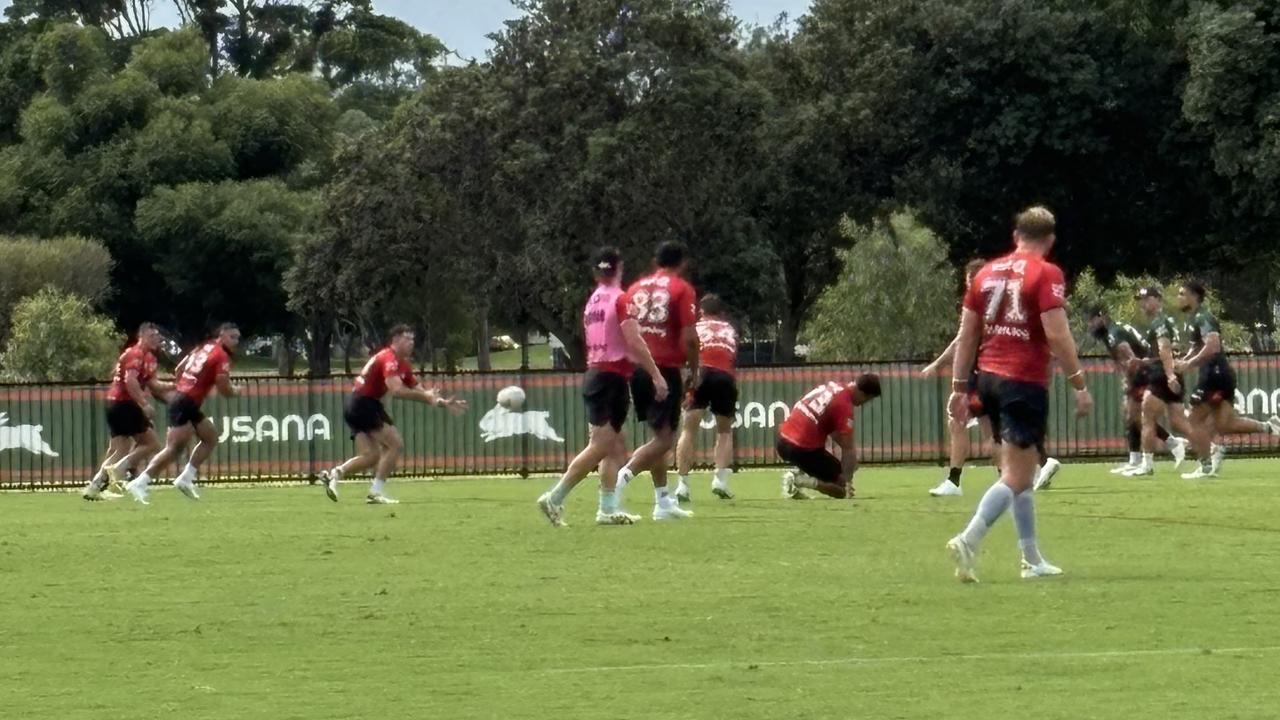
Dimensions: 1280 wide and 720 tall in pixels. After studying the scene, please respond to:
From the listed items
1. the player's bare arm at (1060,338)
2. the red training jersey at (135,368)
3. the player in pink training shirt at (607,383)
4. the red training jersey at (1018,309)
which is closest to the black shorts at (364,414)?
the red training jersey at (135,368)

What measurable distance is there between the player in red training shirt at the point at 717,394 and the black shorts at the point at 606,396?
13.9 ft

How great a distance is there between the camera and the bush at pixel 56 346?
5759 cm

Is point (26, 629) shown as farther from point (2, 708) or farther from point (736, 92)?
point (736, 92)

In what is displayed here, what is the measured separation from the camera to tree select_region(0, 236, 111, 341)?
74.6 meters

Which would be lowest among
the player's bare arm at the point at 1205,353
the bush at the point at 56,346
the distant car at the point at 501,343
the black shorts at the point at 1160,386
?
the black shorts at the point at 1160,386

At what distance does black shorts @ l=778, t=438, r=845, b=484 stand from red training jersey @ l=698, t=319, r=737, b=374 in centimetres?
130

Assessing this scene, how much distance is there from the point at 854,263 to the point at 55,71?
40798mm

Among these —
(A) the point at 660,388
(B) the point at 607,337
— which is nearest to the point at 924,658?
(A) the point at 660,388

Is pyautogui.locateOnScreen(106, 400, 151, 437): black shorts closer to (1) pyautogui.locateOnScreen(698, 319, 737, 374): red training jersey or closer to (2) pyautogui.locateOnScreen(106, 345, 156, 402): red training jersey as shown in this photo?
(2) pyautogui.locateOnScreen(106, 345, 156, 402): red training jersey

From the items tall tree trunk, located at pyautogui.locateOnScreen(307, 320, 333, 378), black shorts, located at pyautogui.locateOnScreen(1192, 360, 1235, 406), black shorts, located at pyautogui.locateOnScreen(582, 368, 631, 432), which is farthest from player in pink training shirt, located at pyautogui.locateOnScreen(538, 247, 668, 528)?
tall tree trunk, located at pyautogui.locateOnScreen(307, 320, 333, 378)

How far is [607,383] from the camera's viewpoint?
56.7 ft

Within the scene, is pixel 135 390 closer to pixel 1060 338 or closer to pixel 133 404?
pixel 133 404

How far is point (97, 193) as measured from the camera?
85.6 metres

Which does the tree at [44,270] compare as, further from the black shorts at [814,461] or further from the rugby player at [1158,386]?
the black shorts at [814,461]
